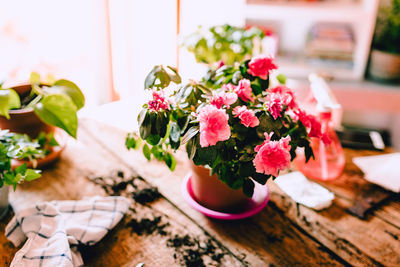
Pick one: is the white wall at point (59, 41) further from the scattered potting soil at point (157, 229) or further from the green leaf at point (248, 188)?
the green leaf at point (248, 188)

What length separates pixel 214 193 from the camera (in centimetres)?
87

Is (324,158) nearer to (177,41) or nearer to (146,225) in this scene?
(146,225)

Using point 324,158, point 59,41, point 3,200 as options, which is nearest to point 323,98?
point 324,158

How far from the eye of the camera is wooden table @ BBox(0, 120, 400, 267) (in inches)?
30.8

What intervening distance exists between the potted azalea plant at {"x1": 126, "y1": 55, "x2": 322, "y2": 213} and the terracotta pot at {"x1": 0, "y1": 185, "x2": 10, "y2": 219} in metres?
0.37

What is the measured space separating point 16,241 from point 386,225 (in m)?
0.94

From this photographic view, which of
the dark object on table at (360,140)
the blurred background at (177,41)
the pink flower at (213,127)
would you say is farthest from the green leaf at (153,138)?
the blurred background at (177,41)

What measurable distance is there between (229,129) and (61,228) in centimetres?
45

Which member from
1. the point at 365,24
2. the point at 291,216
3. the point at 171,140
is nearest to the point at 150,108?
the point at 171,140

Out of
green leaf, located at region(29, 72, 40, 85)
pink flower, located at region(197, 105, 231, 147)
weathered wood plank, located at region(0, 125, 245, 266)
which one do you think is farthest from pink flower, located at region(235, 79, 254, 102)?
green leaf, located at region(29, 72, 40, 85)

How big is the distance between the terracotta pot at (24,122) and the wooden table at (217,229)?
0.45ft

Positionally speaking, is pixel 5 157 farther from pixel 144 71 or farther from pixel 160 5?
pixel 160 5

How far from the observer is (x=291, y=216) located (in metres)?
0.92

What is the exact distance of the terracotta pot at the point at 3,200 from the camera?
0.84 metres
